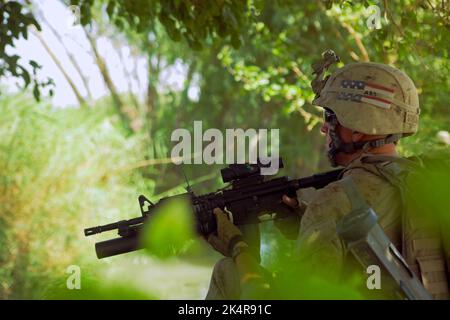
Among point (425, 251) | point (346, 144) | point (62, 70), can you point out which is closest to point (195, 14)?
point (346, 144)

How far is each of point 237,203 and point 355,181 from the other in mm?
785

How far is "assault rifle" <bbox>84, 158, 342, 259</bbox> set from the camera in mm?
3637

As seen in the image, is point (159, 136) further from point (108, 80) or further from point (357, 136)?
point (357, 136)


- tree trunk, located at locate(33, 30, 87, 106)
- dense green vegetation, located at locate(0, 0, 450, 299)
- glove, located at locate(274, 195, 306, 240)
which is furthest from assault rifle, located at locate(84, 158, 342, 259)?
tree trunk, located at locate(33, 30, 87, 106)

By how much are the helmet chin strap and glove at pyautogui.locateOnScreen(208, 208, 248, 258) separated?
0.60 m

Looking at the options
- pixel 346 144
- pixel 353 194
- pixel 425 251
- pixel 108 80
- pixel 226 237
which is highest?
pixel 108 80

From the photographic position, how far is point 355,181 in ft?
10.4

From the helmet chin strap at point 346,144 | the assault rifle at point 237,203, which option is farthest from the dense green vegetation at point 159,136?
the helmet chin strap at point 346,144

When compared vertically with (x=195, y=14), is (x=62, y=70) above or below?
above

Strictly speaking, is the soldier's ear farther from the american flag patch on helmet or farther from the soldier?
the american flag patch on helmet

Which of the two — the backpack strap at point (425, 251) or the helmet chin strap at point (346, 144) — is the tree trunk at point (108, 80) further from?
the backpack strap at point (425, 251)

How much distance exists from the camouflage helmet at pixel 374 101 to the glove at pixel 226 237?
73cm

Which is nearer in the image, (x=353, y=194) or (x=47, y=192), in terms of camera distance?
(x=353, y=194)
